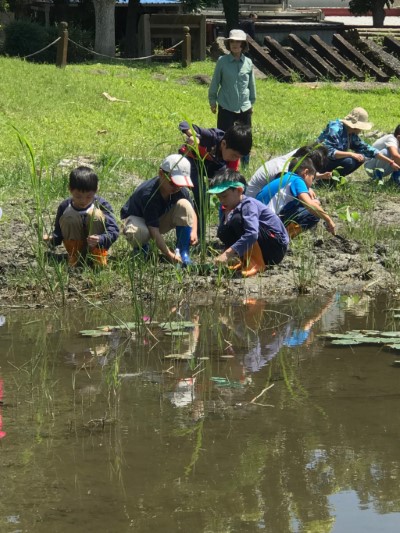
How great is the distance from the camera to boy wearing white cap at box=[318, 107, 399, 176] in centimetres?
1021

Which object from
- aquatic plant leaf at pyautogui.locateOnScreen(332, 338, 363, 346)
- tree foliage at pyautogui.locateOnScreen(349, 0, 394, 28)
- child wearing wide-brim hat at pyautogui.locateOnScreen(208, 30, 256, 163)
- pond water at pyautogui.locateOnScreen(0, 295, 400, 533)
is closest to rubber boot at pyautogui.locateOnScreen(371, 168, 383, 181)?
child wearing wide-brim hat at pyautogui.locateOnScreen(208, 30, 256, 163)

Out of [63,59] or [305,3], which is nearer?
[63,59]

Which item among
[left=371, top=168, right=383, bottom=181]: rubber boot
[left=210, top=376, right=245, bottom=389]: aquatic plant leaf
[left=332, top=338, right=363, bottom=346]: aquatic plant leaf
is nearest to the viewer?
[left=210, top=376, right=245, bottom=389]: aquatic plant leaf

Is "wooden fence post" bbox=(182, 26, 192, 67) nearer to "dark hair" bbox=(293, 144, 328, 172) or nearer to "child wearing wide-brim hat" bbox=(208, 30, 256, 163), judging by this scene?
"child wearing wide-brim hat" bbox=(208, 30, 256, 163)

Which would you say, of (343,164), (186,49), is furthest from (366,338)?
(186,49)

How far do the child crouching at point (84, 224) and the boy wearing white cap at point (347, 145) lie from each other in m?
3.42

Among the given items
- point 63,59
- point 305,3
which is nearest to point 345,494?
point 63,59

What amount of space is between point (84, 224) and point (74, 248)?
0.62 ft

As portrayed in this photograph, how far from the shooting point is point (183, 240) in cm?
764

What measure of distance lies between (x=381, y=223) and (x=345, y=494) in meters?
5.52

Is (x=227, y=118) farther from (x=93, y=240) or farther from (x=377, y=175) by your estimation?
(x=93, y=240)

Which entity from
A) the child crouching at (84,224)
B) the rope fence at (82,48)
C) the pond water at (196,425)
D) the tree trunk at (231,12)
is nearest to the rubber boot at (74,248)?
the child crouching at (84,224)

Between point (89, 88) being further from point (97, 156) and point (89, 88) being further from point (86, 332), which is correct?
point (86, 332)

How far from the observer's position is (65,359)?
5.57 meters
